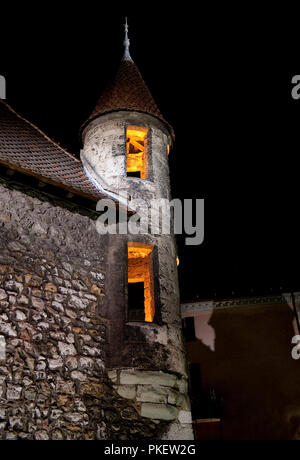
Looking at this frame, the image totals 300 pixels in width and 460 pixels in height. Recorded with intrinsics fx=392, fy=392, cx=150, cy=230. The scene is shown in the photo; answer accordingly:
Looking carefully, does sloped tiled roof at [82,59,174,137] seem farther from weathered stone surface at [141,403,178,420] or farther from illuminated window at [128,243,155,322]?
weathered stone surface at [141,403,178,420]

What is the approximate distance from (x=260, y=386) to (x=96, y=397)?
43.2 ft

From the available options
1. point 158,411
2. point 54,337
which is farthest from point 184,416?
point 54,337

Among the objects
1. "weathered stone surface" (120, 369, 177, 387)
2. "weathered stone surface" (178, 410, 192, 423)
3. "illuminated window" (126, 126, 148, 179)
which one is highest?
"illuminated window" (126, 126, 148, 179)

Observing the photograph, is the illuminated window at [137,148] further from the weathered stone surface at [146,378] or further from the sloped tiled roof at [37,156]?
the weathered stone surface at [146,378]

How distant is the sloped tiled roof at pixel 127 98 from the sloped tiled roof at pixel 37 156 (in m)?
2.08

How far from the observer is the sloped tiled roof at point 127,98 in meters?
10.3

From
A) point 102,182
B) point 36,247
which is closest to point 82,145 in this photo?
point 102,182

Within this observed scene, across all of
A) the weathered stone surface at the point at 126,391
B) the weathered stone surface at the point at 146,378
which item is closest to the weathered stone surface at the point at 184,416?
the weathered stone surface at the point at 146,378

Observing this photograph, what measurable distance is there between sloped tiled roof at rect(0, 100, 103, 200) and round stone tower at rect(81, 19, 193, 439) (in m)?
0.55

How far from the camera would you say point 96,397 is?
21.2 ft

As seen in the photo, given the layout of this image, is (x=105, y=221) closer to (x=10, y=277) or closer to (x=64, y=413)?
(x=10, y=277)

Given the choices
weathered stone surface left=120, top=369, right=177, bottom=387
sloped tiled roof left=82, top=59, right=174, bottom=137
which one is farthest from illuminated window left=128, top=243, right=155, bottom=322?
sloped tiled roof left=82, top=59, right=174, bottom=137

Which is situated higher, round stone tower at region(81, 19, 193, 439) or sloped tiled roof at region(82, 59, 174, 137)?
sloped tiled roof at region(82, 59, 174, 137)

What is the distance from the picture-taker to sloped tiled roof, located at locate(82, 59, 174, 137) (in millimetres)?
10297
